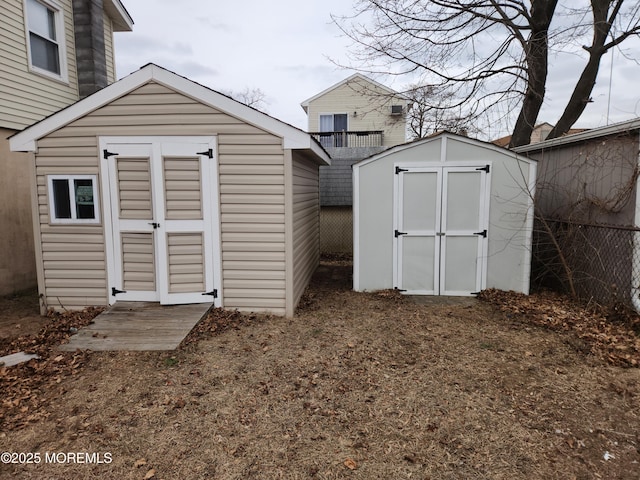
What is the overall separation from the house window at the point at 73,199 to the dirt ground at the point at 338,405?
1621 mm

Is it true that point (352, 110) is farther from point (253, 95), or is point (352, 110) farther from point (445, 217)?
point (253, 95)

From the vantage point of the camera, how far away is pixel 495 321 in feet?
17.5

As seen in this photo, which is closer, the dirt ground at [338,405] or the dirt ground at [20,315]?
the dirt ground at [338,405]

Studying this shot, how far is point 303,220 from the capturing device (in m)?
7.00

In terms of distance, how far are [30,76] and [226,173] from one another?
5.26 meters

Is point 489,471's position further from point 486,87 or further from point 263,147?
point 486,87

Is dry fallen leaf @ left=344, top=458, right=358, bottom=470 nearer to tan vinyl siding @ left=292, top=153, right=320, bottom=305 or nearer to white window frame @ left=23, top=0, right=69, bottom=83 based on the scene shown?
tan vinyl siding @ left=292, top=153, right=320, bottom=305

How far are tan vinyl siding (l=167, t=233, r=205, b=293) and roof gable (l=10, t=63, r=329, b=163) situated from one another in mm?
1799

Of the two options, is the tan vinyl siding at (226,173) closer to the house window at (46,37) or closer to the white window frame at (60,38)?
the house window at (46,37)

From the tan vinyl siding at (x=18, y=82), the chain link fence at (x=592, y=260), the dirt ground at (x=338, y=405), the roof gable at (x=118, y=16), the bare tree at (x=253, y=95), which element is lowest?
the dirt ground at (x=338, y=405)

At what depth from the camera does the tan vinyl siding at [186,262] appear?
210 inches

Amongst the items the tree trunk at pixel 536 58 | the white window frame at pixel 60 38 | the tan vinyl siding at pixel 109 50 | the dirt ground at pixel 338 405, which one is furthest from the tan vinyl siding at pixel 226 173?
the tree trunk at pixel 536 58

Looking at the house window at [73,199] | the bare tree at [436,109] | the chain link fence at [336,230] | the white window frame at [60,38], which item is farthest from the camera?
the chain link fence at [336,230]

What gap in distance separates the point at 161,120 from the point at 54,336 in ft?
10.2
